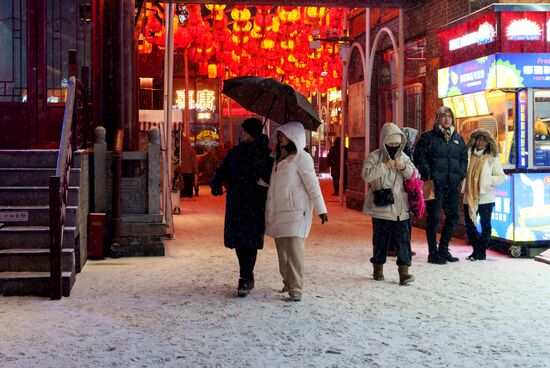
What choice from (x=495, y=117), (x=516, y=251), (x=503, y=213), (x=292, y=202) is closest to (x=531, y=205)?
(x=503, y=213)

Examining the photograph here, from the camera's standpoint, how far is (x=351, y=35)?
22.0 m

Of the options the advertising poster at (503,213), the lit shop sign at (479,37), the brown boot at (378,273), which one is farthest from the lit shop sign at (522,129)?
the brown boot at (378,273)

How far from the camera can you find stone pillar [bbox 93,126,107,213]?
39.7 ft

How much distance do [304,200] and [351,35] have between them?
46.1 feet

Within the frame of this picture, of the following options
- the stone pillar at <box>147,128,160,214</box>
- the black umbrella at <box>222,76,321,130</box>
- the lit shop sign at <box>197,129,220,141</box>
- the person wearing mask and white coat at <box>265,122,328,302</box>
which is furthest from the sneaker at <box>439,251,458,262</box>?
the lit shop sign at <box>197,129,220,141</box>

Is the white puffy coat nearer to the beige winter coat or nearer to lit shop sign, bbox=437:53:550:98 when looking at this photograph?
the beige winter coat

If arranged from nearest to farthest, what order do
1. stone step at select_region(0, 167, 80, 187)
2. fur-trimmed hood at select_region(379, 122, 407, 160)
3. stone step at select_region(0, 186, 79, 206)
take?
fur-trimmed hood at select_region(379, 122, 407, 160)
stone step at select_region(0, 186, 79, 206)
stone step at select_region(0, 167, 80, 187)

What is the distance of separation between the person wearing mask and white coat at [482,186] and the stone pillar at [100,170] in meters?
5.13

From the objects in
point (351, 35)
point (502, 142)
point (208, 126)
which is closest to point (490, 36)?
point (502, 142)

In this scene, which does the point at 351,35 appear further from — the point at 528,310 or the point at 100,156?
the point at 528,310

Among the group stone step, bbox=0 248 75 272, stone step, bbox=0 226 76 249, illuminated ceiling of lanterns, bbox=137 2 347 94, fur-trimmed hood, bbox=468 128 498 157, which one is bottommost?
stone step, bbox=0 248 75 272

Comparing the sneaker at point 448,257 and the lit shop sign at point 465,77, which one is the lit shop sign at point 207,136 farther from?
the sneaker at point 448,257

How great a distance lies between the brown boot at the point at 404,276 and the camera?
941cm

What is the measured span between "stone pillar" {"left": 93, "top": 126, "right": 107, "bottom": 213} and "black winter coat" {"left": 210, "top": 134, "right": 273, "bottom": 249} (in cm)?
380
